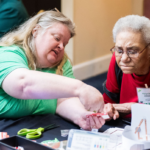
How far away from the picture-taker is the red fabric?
65.1 inches

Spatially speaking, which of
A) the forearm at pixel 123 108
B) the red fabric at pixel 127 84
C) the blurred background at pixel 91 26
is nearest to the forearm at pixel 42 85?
the forearm at pixel 123 108

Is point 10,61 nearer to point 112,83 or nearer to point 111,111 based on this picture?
point 111,111

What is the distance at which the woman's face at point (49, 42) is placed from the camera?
155 cm

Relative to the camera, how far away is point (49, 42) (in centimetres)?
154

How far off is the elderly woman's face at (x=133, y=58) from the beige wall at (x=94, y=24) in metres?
2.21

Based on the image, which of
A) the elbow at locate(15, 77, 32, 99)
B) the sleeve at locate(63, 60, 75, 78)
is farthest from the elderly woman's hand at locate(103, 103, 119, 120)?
the elbow at locate(15, 77, 32, 99)

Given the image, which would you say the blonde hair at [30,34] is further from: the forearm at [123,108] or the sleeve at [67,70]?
the forearm at [123,108]

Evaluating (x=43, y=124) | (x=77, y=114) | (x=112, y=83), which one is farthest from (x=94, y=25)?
(x=43, y=124)

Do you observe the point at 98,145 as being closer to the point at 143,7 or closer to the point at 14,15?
the point at 14,15

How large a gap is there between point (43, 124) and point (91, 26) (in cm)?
288

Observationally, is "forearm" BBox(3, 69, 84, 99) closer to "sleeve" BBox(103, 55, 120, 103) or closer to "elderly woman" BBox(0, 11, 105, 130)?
"elderly woman" BBox(0, 11, 105, 130)

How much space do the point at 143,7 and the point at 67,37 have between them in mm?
3452

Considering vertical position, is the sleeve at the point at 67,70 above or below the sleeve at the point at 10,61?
below

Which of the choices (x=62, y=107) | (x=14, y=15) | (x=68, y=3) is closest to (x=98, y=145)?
(x=62, y=107)
